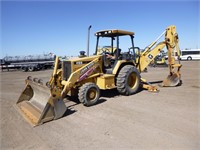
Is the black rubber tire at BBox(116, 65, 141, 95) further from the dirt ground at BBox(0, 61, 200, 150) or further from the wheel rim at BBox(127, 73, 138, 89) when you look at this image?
the dirt ground at BBox(0, 61, 200, 150)

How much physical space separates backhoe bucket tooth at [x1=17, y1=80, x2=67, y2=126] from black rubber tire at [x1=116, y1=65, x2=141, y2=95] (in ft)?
8.83

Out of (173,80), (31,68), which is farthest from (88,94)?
(31,68)

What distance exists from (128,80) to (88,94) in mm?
2155

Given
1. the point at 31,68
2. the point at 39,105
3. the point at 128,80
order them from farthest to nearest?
1. the point at 31,68
2. the point at 128,80
3. the point at 39,105

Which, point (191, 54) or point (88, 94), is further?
point (191, 54)

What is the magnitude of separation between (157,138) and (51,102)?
2758mm

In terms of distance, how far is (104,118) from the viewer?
18.1 ft

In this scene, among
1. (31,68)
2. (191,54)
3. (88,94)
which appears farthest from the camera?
(191,54)

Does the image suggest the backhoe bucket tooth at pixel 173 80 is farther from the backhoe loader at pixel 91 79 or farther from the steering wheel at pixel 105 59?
the steering wheel at pixel 105 59

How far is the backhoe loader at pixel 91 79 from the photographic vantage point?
5629 millimetres

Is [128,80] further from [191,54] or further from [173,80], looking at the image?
[191,54]

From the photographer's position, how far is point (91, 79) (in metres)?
7.50

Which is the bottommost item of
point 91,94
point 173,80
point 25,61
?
point 91,94

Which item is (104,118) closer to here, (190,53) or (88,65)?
(88,65)
